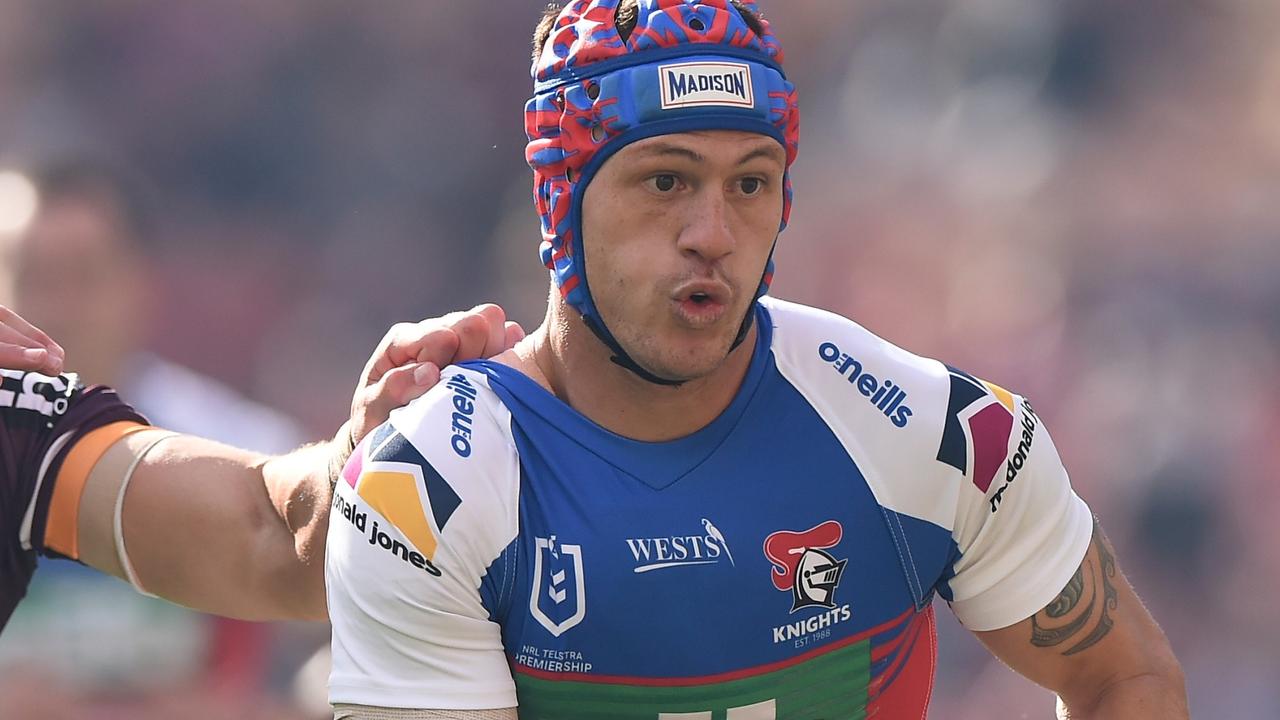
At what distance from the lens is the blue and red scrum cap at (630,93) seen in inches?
111

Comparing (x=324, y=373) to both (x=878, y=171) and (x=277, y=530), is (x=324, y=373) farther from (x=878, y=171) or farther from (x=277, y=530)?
(x=277, y=530)

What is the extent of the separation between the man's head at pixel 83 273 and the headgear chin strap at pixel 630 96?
12.4 feet

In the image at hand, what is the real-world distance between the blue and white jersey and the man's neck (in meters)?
0.04

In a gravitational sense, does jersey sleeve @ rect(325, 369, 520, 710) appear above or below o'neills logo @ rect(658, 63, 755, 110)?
below

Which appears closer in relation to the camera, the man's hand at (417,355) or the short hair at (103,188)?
the man's hand at (417,355)

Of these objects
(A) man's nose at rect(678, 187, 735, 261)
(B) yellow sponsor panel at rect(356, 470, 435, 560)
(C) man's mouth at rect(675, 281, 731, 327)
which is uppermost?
(A) man's nose at rect(678, 187, 735, 261)

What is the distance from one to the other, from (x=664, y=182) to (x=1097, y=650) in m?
1.25

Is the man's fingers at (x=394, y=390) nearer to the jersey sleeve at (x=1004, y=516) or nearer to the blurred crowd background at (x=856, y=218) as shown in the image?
the jersey sleeve at (x=1004, y=516)

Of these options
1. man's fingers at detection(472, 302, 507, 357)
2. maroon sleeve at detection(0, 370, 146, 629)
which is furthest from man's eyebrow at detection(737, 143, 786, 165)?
maroon sleeve at detection(0, 370, 146, 629)

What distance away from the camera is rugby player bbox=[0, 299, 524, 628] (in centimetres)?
374

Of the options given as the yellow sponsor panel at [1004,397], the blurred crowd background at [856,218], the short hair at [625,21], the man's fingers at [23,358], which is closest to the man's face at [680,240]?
the short hair at [625,21]

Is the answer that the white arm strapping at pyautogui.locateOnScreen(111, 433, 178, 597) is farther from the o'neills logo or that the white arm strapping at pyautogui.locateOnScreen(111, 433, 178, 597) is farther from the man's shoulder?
the o'neills logo

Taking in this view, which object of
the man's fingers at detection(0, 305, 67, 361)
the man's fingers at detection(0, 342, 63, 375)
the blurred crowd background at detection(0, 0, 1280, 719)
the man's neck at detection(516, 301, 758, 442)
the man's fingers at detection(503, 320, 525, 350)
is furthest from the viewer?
the blurred crowd background at detection(0, 0, 1280, 719)

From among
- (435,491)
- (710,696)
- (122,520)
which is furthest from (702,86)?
(122,520)
